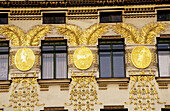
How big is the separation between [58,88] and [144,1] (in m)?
7.75

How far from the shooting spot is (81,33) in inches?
1473

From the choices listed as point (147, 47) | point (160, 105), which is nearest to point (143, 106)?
point (160, 105)

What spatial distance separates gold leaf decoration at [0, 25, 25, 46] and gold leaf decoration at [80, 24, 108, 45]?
3729 millimetres

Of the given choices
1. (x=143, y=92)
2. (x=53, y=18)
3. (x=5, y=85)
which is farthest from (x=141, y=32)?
(x=5, y=85)

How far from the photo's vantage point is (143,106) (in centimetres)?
3566

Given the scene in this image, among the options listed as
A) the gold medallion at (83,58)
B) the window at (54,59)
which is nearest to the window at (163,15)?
the gold medallion at (83,58)

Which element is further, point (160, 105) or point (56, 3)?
point (56, 3)

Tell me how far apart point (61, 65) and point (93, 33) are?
9.24 feet

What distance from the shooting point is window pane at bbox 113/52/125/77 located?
3672cm

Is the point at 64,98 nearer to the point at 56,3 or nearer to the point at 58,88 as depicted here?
the point at 58,88

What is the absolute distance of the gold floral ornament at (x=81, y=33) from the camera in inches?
1465

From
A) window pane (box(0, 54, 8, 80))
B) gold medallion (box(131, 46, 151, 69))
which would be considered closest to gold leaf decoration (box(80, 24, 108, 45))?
gold medallion (box(131, 46, 151, 69))

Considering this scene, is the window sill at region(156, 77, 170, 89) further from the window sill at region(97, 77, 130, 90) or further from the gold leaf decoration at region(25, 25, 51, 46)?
the gold leaf decoration at region(25, 25, 51, 46)

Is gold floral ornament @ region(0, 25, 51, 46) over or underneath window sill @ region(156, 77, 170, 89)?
over
